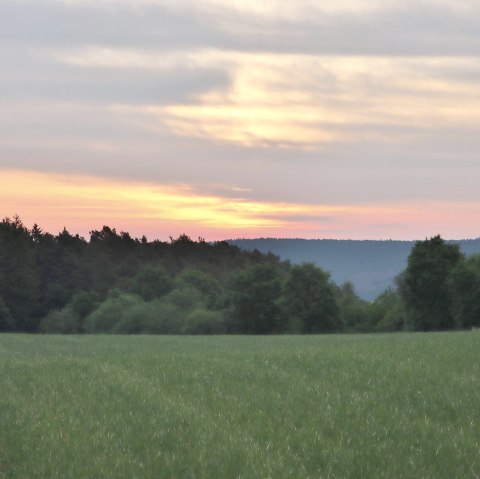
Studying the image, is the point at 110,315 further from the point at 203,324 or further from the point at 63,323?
the point at 203,324

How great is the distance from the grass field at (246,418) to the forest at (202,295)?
60.9m

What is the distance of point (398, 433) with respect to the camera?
53.1 ft

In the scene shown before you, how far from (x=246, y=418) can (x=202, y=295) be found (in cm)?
10537

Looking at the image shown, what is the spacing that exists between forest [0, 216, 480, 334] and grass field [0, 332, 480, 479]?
2398 inches

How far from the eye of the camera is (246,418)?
680 inches

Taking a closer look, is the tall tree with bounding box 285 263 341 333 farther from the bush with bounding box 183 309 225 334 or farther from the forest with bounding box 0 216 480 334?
the bush with bounding box 183 309 225 334

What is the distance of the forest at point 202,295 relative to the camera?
85.1 metres

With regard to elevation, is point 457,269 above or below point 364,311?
above

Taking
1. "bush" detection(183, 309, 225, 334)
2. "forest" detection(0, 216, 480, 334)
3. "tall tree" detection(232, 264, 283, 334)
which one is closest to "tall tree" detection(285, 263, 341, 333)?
"forest" detection(0, 216, 480, 334)

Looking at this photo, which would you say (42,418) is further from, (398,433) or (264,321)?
(264,321)

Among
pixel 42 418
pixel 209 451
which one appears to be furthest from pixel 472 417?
pixel 42 418

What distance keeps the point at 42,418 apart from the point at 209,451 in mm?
5216

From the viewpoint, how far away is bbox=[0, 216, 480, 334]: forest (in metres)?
85.1

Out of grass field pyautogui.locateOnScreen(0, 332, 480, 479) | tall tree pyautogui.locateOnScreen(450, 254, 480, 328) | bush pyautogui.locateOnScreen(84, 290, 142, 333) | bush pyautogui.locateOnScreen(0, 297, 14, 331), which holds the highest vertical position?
tall tree pyautogui.locateOnScreen(450, 254, 480, 328)
